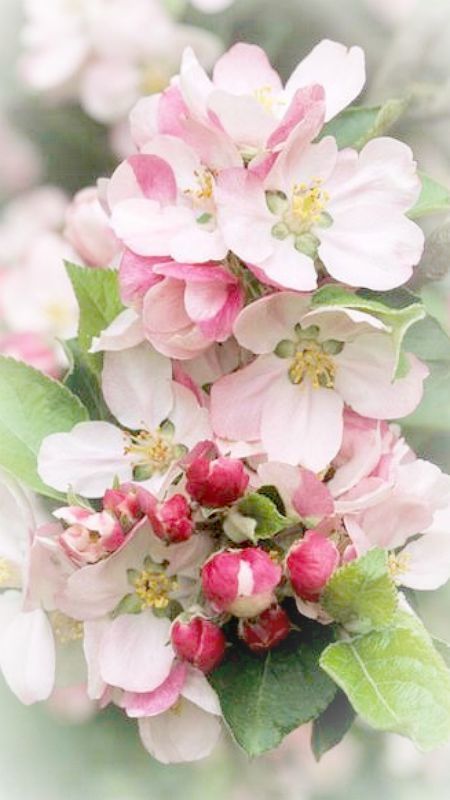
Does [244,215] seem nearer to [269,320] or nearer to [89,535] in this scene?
[269,320]

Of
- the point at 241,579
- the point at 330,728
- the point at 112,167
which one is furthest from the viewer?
the point at 112,167

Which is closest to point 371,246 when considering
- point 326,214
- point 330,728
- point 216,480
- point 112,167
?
point 326,214

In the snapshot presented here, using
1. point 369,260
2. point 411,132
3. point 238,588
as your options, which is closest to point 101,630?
point 238,588

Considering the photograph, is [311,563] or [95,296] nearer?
[311,563]

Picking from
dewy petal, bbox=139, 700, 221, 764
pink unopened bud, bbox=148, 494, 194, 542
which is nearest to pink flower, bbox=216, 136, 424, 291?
pink unopened bud, bbox=148, 494, 194, 542

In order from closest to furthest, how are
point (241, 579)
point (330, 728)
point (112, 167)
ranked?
point (241, 579), point (330, 728), point (112, 167)

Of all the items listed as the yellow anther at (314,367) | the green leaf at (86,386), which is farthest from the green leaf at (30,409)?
the yellow anther at (314,367)

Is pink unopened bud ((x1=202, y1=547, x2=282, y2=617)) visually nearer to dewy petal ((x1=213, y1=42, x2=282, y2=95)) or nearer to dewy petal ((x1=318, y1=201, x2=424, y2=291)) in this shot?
dewy petal ((x1=318, y1=201, x2=424, y2=291))

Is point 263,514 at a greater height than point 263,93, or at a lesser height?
lesser

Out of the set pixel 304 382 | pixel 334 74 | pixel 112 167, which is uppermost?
pixel 334 74
